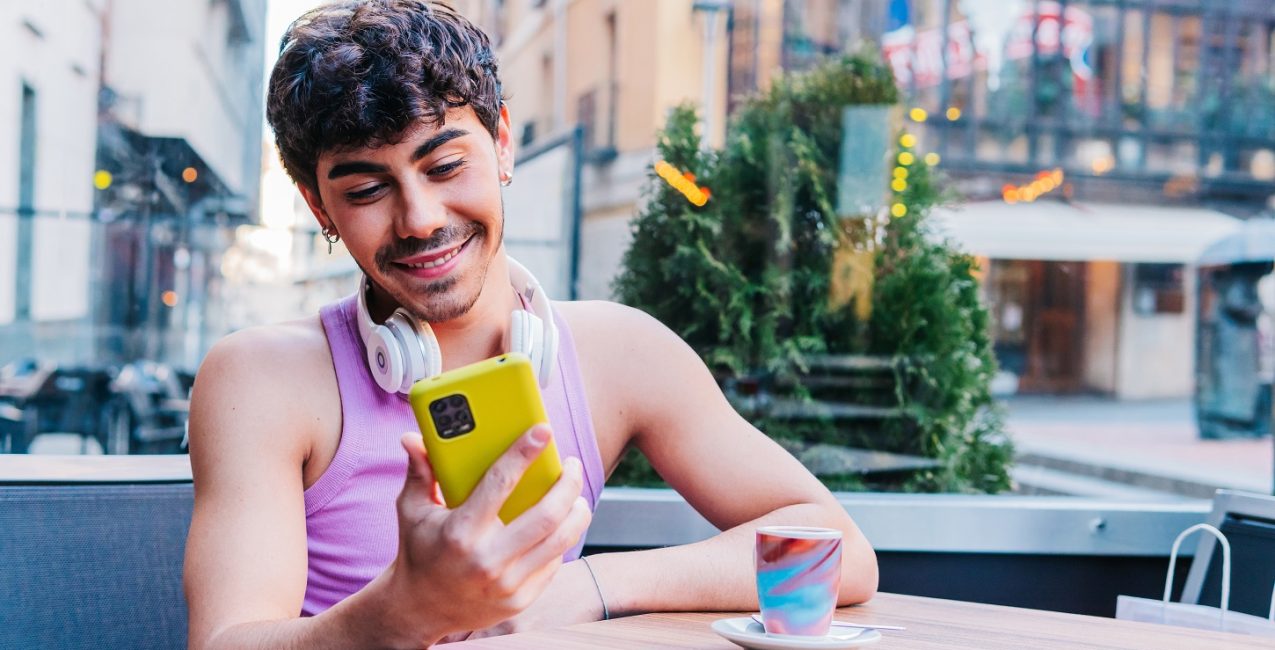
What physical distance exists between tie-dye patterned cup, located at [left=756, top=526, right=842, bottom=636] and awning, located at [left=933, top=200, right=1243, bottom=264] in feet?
7.40

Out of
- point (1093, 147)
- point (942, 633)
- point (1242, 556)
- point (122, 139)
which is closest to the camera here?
point (942, 633)

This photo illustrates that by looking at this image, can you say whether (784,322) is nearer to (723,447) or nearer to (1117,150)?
(723,447)

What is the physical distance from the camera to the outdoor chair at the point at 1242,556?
2.01m

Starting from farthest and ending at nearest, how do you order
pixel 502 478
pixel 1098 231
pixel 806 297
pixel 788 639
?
pixel 1098 231, pixel 806 297, pixel 788 639, pixel 502 478

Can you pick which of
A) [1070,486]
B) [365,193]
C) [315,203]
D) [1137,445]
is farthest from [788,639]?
[1137,445]

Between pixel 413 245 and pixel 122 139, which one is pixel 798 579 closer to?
pixel 413 245

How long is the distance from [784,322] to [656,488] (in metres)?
0.61

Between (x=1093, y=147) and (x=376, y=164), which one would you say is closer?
(x=376, y=164)

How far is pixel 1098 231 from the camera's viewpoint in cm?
391

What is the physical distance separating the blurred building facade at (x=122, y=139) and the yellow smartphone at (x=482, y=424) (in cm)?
270

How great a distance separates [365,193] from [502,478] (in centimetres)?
64

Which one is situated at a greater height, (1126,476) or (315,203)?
(315,203)

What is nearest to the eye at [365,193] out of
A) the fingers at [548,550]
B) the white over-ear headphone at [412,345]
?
the white over-ear headphone at [412,345]

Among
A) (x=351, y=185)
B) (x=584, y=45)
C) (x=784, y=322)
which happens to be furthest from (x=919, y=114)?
(x=351, y=185)
